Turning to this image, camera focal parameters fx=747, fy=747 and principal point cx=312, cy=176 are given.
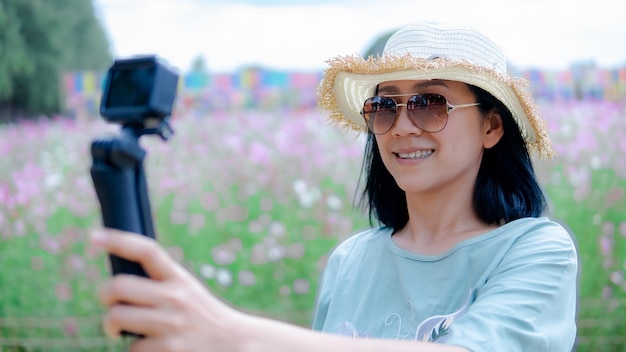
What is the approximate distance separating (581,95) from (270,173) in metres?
3.69

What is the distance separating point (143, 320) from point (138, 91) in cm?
20

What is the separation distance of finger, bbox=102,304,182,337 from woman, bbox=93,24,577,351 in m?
0.58

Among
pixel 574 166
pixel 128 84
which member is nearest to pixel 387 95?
pixel 128 84

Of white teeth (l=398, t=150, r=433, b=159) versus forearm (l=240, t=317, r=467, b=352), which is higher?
white teeth (l=398, t=150, r=433, b=159)

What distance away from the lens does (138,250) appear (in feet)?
1.99

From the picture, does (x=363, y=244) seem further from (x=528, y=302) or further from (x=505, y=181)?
(x=528, y=302)

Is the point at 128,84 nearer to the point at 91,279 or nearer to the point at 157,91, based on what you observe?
the point at 157,91

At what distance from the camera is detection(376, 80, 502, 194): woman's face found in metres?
1.51

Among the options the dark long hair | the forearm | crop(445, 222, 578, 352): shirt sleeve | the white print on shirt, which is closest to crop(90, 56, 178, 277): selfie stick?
the forearm

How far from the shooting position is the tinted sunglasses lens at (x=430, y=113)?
150 cm

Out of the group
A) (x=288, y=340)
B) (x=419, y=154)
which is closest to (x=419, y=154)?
(x=419, y=154)

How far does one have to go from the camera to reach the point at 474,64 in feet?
4.85

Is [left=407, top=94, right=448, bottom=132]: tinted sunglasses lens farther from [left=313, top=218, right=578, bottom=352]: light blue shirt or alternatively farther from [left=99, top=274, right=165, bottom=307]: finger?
[left=99, top=274, right=165, bottom=307]: finger

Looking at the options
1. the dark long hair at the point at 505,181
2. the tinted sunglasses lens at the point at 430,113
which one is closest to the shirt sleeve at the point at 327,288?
the dark long hair at the point at 505,181
